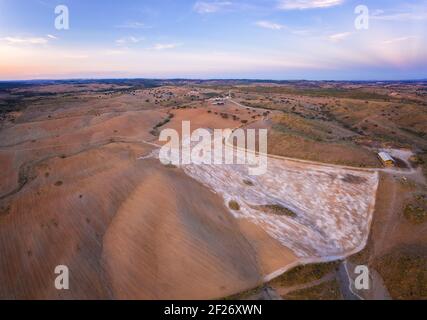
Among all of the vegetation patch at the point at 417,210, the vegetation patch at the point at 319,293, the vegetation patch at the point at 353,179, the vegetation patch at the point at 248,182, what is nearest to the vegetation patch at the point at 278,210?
the vegetation patch at the point at 248,182

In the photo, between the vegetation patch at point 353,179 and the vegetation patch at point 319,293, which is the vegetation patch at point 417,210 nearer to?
the vegetation patch at point 353,179

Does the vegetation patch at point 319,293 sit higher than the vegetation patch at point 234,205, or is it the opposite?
the vegetation patch at point 234,205

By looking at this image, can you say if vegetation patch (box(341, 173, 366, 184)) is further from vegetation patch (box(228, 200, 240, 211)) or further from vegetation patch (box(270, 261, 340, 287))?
vegetation patch (box(270, 261, 340, 287))

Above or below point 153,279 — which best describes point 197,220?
above

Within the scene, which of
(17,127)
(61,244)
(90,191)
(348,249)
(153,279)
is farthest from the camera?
(17,127)

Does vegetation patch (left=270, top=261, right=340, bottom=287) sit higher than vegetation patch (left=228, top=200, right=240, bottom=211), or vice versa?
vegetation patch (left=228, top=200, right=240, bottom=211)

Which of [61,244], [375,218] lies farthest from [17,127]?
[375,218]

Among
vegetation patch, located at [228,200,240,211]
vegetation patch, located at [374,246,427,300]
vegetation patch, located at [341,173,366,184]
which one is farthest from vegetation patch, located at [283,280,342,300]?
vegetation patch, located at [341,173,366,184]

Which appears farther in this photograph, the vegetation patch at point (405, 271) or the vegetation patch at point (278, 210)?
the vegetation patch at point (278, 210)

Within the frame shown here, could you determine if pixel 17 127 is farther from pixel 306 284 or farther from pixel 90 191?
pixel 306 284
